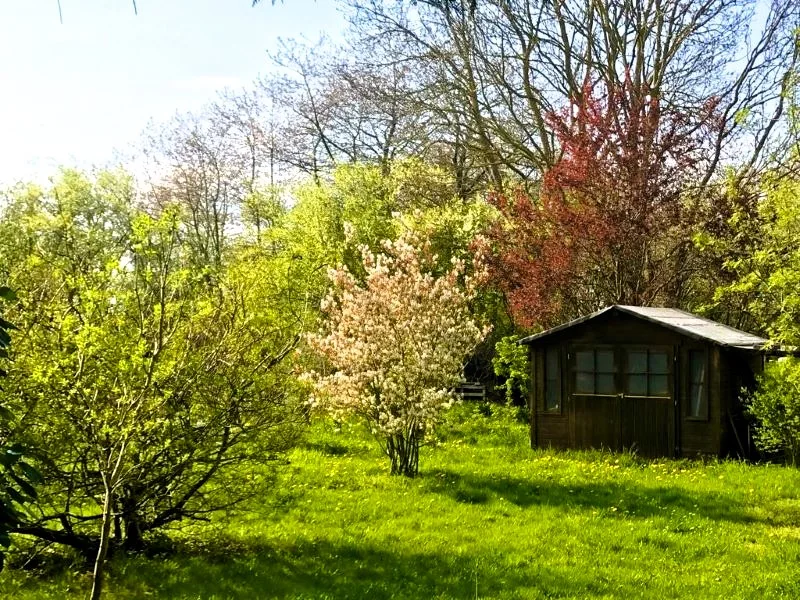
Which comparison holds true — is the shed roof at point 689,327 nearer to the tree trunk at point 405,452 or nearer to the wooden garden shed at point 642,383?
the wooden garden shed at point 642,383

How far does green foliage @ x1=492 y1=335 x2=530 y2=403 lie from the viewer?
19484mm

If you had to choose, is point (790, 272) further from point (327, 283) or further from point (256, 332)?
point (327, 283)

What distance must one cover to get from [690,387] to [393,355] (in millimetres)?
5524

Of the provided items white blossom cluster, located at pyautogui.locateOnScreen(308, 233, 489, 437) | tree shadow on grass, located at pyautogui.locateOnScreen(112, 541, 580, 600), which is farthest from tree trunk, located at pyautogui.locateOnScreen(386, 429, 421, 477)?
tree shadow on grass, located at pyautogui.locateOnScreen(112, 541, 580, 600)

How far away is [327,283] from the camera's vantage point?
21547mm

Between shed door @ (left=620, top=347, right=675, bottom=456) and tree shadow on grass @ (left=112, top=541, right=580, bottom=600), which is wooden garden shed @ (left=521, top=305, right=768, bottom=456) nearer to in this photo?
shed door @ (left=620, top=347, right=675, bottom=456)

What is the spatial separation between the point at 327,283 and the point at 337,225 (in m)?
2.89

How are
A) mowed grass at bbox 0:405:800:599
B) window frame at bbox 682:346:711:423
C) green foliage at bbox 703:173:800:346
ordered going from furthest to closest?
window frame at bbox 682:346:711:423
green foliage at bbox 703:173:800:346
mowed grass at bbox 0:405:800:599

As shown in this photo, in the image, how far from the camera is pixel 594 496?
1096 centimetres

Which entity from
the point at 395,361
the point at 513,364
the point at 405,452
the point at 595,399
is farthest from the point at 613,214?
the point at 405,452

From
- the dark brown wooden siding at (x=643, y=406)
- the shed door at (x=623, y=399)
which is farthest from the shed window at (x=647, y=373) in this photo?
the dark brown wooden siding at (x=643, y=406)

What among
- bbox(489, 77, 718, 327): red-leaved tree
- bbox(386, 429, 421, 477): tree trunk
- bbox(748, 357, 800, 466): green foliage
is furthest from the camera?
bbox(489, 77, 718, 327): red-leaved tree

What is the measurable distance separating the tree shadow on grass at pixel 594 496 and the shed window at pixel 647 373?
9.59 ft

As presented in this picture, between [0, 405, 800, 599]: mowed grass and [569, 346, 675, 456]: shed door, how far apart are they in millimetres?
719
